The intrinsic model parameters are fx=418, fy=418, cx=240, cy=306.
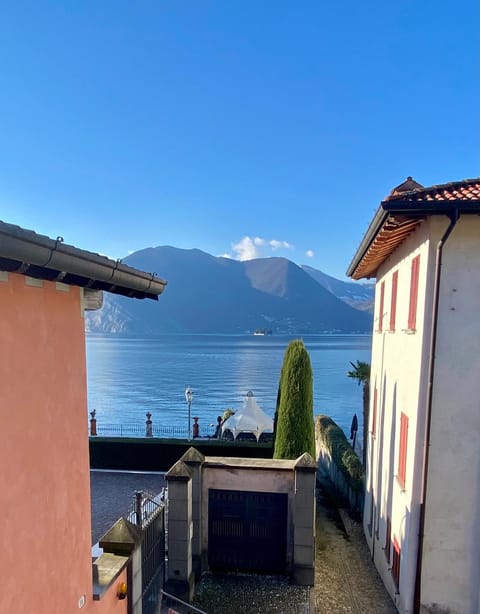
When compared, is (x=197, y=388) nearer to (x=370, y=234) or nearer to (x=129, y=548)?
(x=370, y=234)

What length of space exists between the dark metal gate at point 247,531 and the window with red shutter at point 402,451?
8.92 feet

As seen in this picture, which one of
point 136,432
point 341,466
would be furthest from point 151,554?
point 136,432

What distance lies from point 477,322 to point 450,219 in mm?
1645

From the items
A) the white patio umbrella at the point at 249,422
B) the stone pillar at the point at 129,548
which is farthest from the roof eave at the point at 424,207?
the white patio umbrella at the point at 249,422

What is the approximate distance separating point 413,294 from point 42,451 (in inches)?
254

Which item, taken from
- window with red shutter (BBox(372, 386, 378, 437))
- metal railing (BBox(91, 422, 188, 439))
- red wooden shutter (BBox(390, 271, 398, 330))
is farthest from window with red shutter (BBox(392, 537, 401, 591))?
metal railing (BBox(91, 422, 188, 439))

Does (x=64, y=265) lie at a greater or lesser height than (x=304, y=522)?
greater

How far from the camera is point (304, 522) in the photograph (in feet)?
28.8

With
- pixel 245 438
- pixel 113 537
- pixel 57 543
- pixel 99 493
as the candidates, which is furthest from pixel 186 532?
pixel 245 438

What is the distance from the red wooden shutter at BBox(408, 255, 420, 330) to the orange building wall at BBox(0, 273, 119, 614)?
5.63 metres

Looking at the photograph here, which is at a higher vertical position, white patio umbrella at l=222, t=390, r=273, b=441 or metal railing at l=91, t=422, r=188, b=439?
white patio umbrella at l=222, t=390, r=273, b=441

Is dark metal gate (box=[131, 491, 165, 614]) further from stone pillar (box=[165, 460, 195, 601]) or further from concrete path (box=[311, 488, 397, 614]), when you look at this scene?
concrete path (box=[311, 488, 397, 614])

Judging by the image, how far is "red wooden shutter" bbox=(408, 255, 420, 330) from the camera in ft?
23.9

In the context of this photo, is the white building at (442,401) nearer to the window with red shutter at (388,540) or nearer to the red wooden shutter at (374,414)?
the window with red shutter at (388,540)
